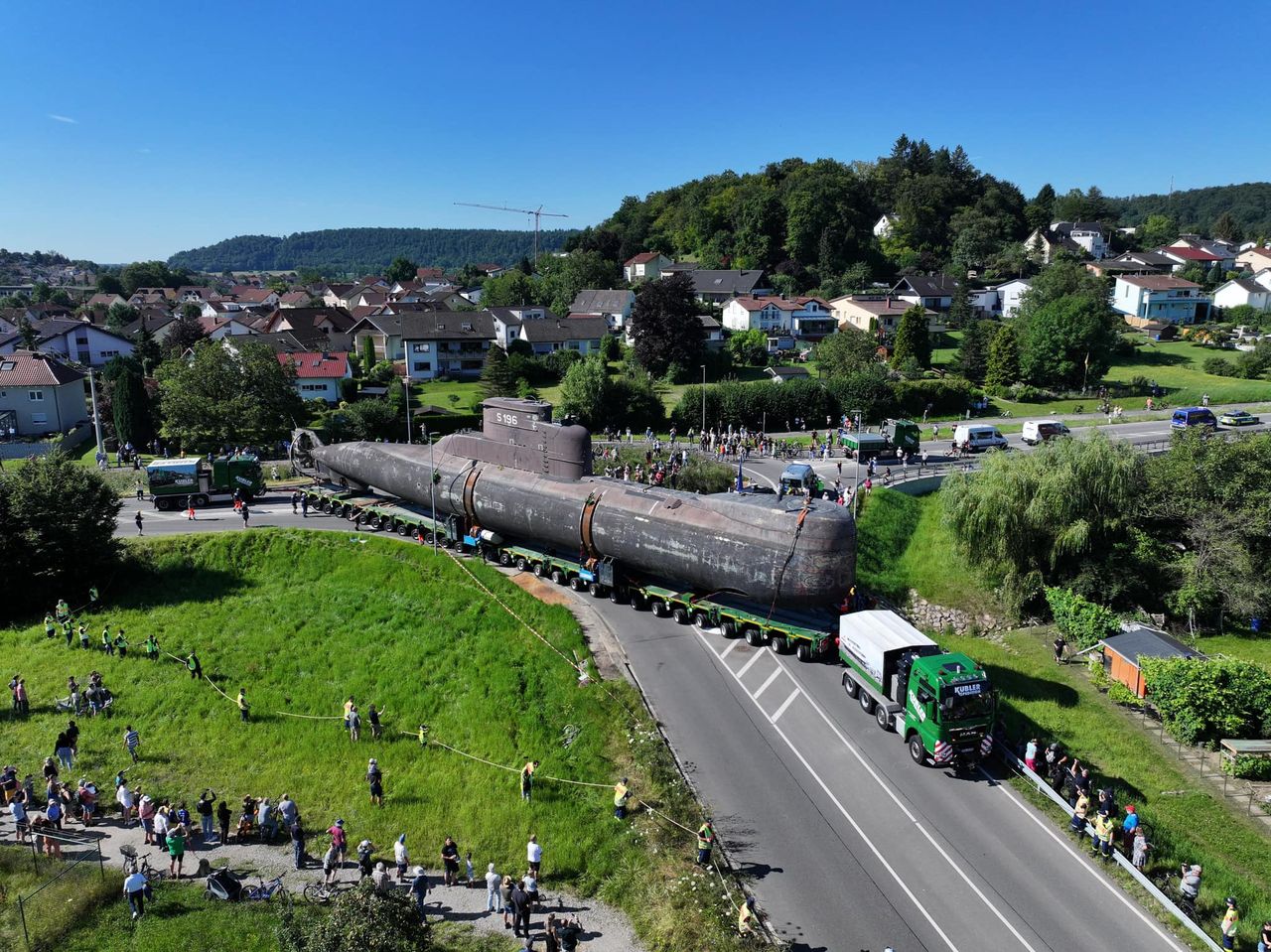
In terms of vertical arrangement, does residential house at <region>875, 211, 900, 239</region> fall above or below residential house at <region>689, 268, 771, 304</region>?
above

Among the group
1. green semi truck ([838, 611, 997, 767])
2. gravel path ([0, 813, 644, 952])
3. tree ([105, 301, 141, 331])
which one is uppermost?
tree ([105, 301, 141, 331])

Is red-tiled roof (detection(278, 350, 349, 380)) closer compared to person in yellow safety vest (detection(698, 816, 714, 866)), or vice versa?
person in yellow safety vest (detection(698, 816, 714, 866))

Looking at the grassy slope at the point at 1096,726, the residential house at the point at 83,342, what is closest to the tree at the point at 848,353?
the grassy slope at the point at 1096,726

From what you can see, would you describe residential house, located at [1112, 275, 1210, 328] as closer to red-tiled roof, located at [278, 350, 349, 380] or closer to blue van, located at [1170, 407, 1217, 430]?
blue van, located at [1170, 407, 1217, 430]

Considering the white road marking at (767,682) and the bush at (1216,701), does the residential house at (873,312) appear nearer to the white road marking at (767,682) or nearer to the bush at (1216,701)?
the bush at (1216,701)

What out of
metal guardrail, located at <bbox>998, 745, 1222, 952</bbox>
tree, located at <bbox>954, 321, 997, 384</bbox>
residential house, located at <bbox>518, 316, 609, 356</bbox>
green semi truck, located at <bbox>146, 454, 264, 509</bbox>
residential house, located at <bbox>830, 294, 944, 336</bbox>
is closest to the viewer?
metal guardrail, located at <bbox>998, 745, 1222, 952</bbox>

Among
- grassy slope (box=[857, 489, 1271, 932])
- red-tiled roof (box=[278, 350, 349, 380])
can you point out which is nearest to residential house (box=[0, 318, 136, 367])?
red-tiled roof (box=[278, 350, 349, 380])

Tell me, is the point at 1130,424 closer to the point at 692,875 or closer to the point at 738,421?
the point at 738,421
